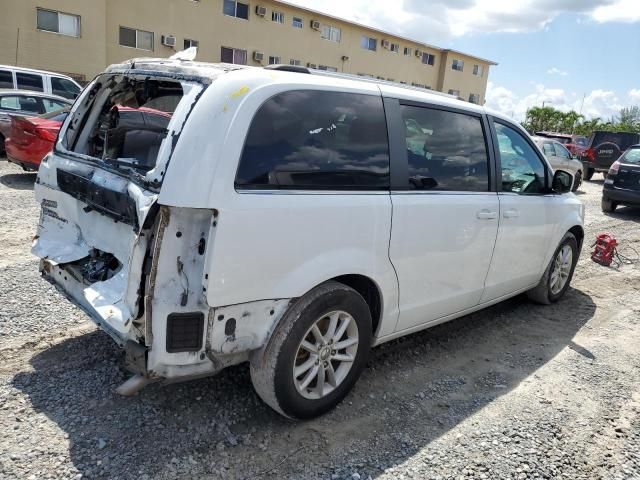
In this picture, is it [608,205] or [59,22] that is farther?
[59,22]

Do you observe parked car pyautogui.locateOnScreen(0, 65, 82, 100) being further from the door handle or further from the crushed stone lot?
the door handle

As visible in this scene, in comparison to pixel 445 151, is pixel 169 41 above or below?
above

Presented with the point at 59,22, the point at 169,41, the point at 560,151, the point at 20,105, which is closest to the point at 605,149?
the point at 560,151

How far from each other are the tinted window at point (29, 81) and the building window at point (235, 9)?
1552cm

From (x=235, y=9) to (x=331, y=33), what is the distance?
7.50 m

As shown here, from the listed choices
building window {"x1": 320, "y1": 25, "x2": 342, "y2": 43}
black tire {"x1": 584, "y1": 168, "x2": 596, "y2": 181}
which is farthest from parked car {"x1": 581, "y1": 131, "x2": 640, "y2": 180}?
building window {"x1": 320, "y1": 25, "x2": 342, "y2": 43}

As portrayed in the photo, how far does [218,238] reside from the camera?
7.80 feet

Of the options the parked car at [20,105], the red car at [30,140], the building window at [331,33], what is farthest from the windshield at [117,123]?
the building window at [331,33]

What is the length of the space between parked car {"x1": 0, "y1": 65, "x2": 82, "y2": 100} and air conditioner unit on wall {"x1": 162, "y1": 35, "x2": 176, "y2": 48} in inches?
461

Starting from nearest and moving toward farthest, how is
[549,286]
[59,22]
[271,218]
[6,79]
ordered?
[271,218], [549,286], [6,79], [59,22]

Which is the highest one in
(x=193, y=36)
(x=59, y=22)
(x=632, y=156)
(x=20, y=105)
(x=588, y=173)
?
(x=193, y=36)

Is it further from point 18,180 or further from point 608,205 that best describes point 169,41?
point 608,205

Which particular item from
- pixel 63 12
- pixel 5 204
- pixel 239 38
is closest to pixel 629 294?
pixel 5 204

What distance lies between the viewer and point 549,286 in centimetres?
516
